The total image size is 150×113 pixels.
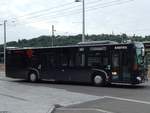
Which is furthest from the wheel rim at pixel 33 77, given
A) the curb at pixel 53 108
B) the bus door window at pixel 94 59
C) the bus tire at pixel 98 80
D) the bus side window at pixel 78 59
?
the curb at pixel 53 108

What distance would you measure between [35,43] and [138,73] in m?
61.2

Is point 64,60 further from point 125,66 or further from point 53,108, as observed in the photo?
point 53,108

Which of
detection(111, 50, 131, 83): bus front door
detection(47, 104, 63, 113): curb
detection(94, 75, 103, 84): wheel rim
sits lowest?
detection(47, 104, 63, 113): curb

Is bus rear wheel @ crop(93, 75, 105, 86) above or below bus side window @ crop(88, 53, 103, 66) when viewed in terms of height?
below

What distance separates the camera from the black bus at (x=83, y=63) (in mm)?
22625

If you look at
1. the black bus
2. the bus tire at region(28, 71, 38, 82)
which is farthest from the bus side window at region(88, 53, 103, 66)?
the bus tire at region(28, 71, 38, 82)

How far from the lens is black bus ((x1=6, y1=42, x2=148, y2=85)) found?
22625 mm

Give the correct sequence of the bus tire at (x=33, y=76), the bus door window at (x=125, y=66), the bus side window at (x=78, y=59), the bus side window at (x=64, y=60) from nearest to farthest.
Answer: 1. the bus door window at (x=125, y=66)
2. the bus side window at (x=78, y=59)
3. the bus side window at (x=64, y=60)
4. the bus tire at (x=33, y=76)

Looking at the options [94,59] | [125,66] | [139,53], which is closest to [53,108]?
[125,66]

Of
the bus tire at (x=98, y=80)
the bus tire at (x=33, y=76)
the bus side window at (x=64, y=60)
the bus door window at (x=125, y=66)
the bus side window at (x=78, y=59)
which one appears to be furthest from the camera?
the bus tire at (x=33, y=76)

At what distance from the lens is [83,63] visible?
24750 millimetres

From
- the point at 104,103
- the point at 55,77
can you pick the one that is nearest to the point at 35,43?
the point at 55,77

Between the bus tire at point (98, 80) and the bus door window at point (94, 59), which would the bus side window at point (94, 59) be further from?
the bus tire at point (98, 80)

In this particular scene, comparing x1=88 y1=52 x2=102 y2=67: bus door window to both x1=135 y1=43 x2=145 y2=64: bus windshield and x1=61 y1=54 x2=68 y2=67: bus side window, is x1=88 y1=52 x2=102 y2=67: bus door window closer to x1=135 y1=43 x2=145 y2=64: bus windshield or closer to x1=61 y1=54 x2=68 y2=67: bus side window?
x1=61 y1=54 x2=68 y2=67: bus side window
